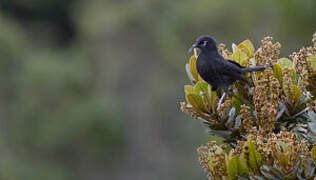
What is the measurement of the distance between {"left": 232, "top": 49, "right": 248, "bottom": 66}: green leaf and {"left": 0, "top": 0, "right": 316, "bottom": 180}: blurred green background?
47.1ft

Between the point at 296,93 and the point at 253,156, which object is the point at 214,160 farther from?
the point at 296,93

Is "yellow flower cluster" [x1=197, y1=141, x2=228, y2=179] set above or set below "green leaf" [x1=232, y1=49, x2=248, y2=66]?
below

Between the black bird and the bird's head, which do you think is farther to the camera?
the bird's head

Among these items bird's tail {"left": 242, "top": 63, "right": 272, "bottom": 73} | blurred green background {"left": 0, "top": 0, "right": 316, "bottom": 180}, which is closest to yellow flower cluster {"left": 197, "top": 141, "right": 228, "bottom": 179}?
bird's tail {"left": 242, "top": 63, "right": 272, "bottom": 73}

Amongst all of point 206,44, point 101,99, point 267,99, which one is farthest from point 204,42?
point 101,99

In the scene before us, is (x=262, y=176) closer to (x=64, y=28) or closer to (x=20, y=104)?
(x=20, y=104)

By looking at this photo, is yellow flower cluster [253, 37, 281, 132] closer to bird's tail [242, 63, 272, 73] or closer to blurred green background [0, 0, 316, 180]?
bird's tail [242, 63, 272, 73]

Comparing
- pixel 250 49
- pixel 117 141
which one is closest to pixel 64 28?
pixel 117 141

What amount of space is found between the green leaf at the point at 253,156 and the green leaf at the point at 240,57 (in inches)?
14.1

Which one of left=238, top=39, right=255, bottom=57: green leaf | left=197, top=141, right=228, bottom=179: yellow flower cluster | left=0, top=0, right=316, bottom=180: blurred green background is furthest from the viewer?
left=0, top=0, right=316, bottom=180: blurred green background

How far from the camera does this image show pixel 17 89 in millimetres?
20516

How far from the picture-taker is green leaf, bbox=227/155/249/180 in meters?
2.09

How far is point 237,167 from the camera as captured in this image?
6.89ft

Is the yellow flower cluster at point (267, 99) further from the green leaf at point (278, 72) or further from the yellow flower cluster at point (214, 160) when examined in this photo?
the yellow flower cluster at point (214, 160)
